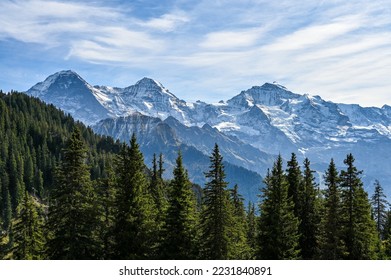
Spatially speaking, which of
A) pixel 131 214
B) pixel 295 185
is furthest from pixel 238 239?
pixel 131 214

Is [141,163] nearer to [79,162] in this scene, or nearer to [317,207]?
[79,162]

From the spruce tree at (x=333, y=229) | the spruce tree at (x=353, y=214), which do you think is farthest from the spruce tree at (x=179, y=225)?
the spruce tree at (x=353, y=214)

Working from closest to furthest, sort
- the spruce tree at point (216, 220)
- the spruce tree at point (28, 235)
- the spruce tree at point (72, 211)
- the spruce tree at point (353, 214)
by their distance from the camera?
the spruce tree at point (72, 211) → the spruce tree at point (216, 220) → the spruce tree at point (353, 214) → the spruce tree at point (28, 235)

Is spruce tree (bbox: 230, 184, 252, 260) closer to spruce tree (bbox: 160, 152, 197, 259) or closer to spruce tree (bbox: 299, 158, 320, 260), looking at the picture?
spruce tree (bbox: 160, 152, 197, 259)

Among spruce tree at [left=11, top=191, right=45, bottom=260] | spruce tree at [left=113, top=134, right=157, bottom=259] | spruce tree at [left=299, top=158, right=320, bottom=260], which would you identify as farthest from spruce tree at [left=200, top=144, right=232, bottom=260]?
spruce tree at [left=11, top=191, right=45, bottom=260]

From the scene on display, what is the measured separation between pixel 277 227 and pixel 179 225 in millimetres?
9806

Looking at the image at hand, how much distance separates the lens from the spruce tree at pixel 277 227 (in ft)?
146

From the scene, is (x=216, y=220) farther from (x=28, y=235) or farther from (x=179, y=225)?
(x=28, y=235)

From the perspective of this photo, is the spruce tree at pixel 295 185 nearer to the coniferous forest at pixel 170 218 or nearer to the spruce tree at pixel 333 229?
the coniferous forest at pixel 170 218

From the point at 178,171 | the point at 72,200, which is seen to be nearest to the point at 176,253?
the point at 178,171

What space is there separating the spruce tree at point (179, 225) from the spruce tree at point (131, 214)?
1.47m

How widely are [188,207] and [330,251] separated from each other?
1569cm

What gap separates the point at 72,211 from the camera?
130ft

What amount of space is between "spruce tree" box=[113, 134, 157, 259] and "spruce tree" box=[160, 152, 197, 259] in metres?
1.47
